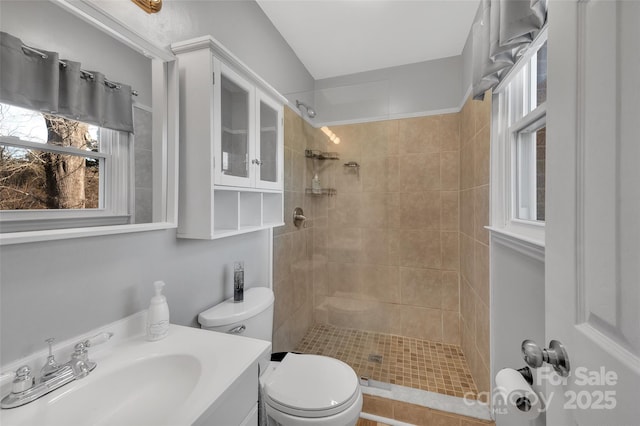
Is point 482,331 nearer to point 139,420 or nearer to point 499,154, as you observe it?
point 499,154

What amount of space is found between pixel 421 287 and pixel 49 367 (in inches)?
92.0

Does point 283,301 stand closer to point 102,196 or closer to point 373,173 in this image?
point 373,173

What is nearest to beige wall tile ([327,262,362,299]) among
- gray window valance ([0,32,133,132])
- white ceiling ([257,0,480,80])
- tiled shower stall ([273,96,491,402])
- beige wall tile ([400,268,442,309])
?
tiled shower stall ([273,96,491,402])

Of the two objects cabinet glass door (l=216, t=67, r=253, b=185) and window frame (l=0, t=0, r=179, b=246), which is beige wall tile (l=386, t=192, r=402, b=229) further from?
window frame (l=0, t=0, r=179, b=246)

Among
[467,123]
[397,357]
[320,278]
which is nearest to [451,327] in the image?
[397,357]

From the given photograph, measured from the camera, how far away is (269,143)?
5.05 ft

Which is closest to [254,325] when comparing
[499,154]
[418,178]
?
[499,154]

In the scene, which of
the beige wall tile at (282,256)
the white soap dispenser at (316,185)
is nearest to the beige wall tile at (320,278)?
the beige wall tile at (282,256)

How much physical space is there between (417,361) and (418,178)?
154 cm

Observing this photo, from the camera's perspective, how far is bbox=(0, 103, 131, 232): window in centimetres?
62

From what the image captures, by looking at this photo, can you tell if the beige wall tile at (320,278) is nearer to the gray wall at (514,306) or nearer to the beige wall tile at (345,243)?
the beige wall tile at (345,243)

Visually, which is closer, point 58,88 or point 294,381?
point 58,88

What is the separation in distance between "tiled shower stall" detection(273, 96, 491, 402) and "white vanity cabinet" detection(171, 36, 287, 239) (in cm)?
58

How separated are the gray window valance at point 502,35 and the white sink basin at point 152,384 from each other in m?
1.38
